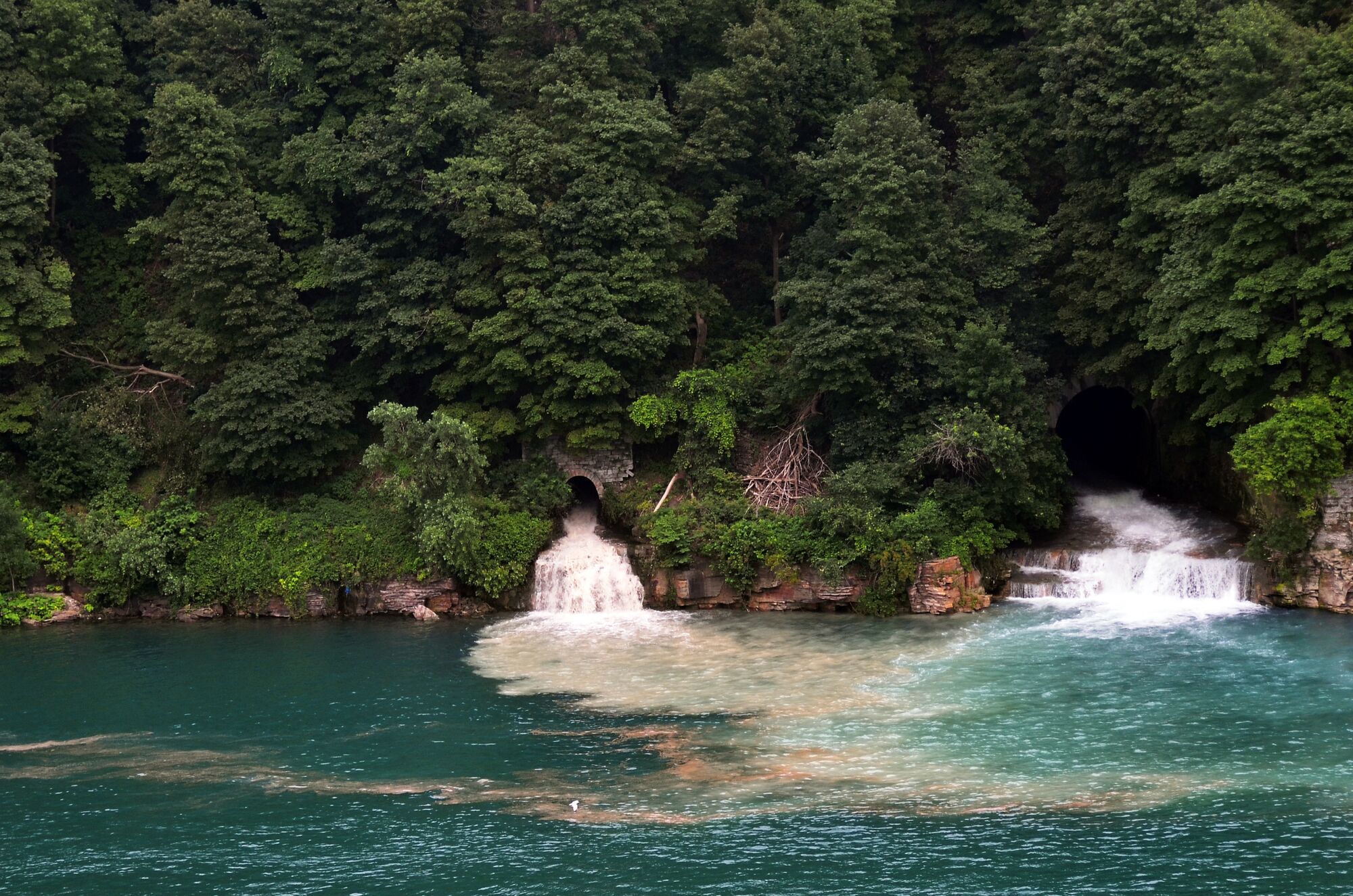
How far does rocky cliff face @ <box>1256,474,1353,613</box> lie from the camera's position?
31094 mm

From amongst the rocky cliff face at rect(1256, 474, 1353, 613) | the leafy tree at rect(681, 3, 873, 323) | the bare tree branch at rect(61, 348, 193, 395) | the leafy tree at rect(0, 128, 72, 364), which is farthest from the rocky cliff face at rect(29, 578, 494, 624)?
the rocky cliff face at rect(1256, 474, 1353, 613)

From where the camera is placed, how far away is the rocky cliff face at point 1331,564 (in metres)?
31.1

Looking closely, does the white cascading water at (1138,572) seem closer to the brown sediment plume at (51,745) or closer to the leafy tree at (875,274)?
the leafy tree at (875,274)

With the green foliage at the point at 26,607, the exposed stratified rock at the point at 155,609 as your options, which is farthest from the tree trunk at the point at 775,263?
the green foliage at the point at 26,607

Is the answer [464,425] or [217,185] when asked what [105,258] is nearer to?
[217,185]

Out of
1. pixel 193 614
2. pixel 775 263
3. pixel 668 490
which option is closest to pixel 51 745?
pixel 193 614

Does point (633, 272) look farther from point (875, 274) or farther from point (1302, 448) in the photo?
point (1302, 448)

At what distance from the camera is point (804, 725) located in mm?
25984

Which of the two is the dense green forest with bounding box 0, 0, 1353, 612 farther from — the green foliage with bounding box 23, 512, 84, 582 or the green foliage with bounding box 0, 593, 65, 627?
the green foliage with bounding box 0, 593, 65, 627

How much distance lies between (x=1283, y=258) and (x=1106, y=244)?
589 centimetres

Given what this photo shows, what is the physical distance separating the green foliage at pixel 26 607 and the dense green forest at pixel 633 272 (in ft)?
2.50

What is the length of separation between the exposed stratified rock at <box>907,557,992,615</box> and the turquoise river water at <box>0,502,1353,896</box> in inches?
29.1

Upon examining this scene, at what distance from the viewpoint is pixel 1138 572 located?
33.8 m

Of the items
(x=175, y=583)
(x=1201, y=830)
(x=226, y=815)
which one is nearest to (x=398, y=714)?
(x=226, y=815)
